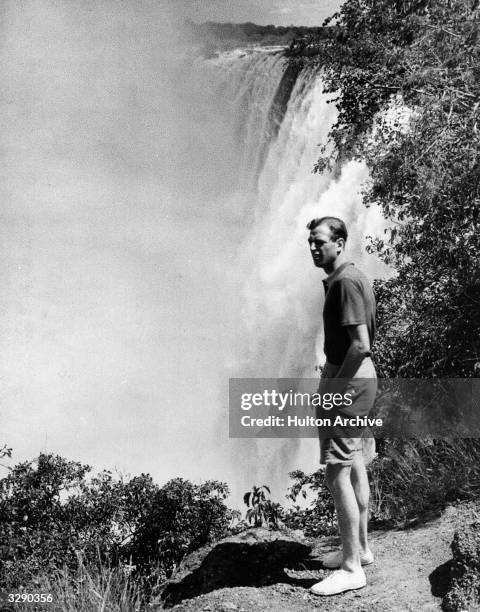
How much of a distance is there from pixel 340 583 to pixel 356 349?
94 centimetres

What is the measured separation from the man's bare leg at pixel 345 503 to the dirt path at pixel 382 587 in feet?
0.77

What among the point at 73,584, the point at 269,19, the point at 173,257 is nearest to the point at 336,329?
the point at 73,584

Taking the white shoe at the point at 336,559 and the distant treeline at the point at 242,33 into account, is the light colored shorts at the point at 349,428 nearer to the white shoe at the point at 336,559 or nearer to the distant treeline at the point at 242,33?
the white shoe at the point at 336,559

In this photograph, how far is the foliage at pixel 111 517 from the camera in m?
4.42

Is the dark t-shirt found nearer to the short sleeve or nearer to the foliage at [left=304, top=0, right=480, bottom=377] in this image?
the short sleeve

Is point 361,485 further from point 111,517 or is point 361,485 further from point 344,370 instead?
point 111,517

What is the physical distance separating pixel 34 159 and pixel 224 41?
19.1 feet

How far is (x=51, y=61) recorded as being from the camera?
18547 mm

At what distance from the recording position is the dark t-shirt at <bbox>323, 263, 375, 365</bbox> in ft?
9.55

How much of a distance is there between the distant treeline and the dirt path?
39.7ft

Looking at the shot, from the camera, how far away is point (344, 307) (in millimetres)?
2916

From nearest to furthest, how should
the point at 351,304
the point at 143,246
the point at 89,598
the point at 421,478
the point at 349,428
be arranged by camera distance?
the point at 351,304
the point at 349,428
the point at 89,598
the point at 421,478
the point at 143,246

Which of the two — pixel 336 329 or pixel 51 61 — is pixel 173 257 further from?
pixel 336 329

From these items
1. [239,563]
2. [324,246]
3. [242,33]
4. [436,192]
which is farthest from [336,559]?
[242,33]
